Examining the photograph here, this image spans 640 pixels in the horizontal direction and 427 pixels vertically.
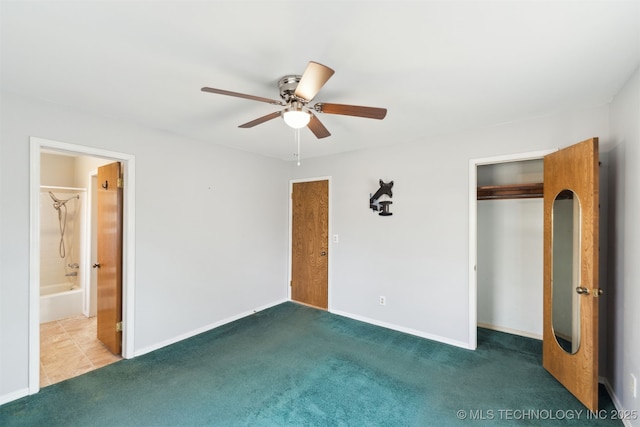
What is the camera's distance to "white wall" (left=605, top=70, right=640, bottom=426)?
180 cm

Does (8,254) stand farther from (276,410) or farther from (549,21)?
(549,21)

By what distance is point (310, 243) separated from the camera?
442cm

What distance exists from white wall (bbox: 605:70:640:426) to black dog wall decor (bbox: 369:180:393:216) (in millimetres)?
1992

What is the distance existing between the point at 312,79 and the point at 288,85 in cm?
45

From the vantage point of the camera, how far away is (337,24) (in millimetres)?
1371

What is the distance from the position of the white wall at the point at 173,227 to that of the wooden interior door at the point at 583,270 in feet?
11.5

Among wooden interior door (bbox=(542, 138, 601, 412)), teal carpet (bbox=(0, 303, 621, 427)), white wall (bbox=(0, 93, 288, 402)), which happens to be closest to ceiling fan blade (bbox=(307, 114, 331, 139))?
white wall (bbox=(0, 93, 288, 402))

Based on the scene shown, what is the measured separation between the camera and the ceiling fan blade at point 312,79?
138cm

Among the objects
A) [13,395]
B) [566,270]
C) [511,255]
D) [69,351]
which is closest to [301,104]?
[566,270]

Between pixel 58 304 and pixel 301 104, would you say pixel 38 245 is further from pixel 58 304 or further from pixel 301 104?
pixel 301 104

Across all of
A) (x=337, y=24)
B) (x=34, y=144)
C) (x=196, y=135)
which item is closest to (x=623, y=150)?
(x=337, y=24)

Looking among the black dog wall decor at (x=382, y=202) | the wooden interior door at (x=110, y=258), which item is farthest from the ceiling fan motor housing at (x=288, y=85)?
the wooden interior door at (x=110, y=258)

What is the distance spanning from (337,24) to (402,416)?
258 centimetres

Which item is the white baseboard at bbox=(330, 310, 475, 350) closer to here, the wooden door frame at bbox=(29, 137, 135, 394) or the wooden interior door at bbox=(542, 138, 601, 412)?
the wooden interior door at bbox=(542, 138, 601, 412)
